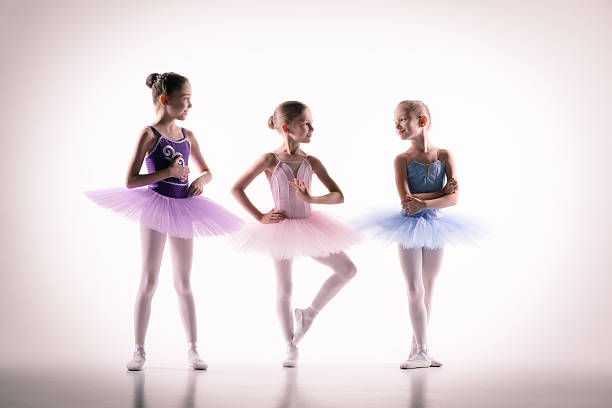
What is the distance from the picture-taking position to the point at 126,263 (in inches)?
245

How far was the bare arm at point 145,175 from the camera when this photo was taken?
3.88 m

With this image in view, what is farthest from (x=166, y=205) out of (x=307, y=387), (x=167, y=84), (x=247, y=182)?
(x=307, y=387)

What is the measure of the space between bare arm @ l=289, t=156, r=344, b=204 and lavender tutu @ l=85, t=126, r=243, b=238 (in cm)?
36

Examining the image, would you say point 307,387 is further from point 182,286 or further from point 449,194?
point 449,194

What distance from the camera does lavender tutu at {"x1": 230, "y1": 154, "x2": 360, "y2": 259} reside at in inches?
159

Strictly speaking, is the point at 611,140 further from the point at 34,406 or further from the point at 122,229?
the point at 34,406

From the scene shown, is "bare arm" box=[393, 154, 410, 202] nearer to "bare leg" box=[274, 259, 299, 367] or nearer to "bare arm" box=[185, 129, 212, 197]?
"bare leg" box=[274, 259, 299, 367]

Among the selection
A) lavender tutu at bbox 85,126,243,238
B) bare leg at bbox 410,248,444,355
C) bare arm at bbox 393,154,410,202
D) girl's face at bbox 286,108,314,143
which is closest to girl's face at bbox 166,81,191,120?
lavender tutu at bbox 85,126,243,238

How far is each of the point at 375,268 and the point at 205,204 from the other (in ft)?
8.37

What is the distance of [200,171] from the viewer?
4.20 m

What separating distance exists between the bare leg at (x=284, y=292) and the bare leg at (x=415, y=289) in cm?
60

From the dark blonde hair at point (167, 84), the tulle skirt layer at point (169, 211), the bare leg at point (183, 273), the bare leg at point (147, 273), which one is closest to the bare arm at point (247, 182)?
the tulle skirt layer at point (169, 211)

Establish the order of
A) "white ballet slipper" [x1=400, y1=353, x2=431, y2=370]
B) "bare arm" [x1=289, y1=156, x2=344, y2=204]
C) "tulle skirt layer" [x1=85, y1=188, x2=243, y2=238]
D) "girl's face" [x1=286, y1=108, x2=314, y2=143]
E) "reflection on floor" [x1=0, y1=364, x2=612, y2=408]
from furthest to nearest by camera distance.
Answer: "girl's face" [x1=286, y1=108, x2=314, y2=143] → "bare arm" [x1=289, y1=156, x2=344, y2=204] → "white ballet slipper" [x1=400, y1=353, x2=431, y2=370] → "tulle skirt layer" [x1=85, y1=188, x2=243, y2=238] → "reflection on floor" [x1=0, y1=364, x2=612, y2=408]

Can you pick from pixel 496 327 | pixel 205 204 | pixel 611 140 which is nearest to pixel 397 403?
pixel 205 204
